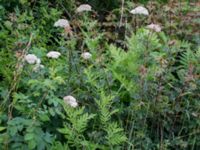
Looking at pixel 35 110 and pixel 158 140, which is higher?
pixel 35 110

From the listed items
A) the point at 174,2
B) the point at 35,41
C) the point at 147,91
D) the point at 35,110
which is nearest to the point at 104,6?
the point at 174,2

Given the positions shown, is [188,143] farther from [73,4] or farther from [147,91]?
[73,4]

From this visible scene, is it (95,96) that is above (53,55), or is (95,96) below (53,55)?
below

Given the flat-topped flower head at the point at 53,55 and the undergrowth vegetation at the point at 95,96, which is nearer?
the undergrowth vegetation at the point at 95,96

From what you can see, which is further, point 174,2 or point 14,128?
point 174,2

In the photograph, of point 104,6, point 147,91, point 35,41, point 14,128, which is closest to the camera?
point 14,128

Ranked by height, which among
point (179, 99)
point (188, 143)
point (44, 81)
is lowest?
point (188, 143)

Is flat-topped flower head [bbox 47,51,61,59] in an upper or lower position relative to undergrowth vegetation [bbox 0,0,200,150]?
upper

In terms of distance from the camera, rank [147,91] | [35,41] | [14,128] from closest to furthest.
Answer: [14,128] < [147,91] < [35,41]

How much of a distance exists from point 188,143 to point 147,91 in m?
0.42

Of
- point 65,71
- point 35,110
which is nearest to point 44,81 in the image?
point 35,110

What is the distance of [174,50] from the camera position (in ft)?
10.6

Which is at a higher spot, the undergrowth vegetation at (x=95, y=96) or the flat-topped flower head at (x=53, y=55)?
the flat-topped flower head at (x=53, y=55)

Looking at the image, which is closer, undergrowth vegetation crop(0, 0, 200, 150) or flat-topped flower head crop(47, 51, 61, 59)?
undergrowth vegetation crop(0, 0, 200, 150)
